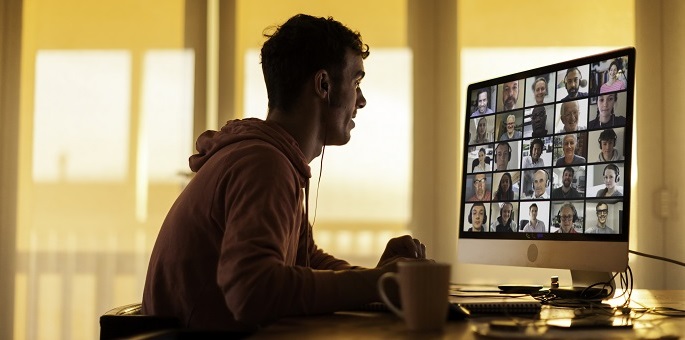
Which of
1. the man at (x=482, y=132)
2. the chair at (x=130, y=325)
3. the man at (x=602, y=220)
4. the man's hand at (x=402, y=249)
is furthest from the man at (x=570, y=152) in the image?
the chair at (x=130, y=325)

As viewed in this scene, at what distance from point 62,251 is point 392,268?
107 inches

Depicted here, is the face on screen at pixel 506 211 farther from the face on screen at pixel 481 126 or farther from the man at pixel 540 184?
the face on screen at pixel 481 126

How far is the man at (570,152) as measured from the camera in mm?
1639

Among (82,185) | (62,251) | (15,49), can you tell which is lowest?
(62,251)

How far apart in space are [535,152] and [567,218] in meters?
0.16

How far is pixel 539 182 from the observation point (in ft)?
5.61

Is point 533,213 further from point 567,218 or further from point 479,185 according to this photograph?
point 479,185

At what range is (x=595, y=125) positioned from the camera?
1.62 meters

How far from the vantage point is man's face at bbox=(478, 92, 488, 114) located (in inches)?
74.4

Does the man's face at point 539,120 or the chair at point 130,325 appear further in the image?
the man's face at point 539,120

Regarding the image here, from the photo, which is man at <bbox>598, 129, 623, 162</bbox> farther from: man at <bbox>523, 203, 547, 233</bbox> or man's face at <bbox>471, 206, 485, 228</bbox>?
man's face at <bbox>471, 206, 485, 228</bbox>

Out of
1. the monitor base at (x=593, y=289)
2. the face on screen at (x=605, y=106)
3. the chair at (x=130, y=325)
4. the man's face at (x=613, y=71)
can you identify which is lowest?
the chair at (x=130, y=325)

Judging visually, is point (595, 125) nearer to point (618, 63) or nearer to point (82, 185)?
point (618, 63)

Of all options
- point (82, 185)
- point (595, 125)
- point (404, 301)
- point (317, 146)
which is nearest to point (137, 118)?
point (82, 185)
